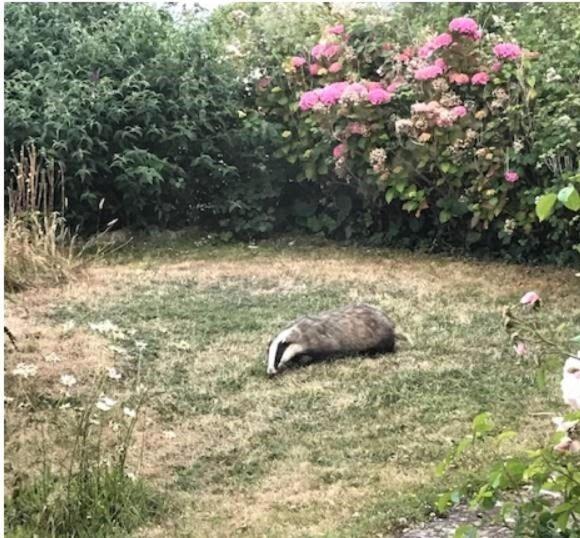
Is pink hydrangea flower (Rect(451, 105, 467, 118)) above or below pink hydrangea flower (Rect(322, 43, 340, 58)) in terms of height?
below

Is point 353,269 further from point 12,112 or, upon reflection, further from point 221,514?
point 221,514

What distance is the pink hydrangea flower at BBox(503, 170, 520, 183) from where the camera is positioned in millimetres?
4828

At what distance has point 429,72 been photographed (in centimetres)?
509

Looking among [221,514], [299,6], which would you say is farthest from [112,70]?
[221,514]

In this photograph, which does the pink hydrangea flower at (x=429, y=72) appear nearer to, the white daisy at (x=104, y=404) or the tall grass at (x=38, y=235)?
the tall grass at (x=38, y=235)

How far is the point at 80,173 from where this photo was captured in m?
5.34

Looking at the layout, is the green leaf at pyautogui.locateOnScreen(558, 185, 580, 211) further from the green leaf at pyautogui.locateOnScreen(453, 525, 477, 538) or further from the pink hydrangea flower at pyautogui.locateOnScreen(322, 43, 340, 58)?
the pink hydrangea flower at pyautogui.locateOnScreen(322, 43, 340, 58)

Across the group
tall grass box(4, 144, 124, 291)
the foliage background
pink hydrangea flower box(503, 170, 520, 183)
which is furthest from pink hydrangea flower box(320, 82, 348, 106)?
tall grass box(4, 144, 124, 291)

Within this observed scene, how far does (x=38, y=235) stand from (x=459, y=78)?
82.3 inches

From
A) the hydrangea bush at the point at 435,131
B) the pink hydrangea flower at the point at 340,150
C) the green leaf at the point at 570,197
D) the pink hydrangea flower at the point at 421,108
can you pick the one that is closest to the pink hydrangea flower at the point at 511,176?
the hydrangea bush at the point at 435,131

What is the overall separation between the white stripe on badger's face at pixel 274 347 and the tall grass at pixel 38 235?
1.23m

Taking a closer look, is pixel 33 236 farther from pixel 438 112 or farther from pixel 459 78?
pixel 459 78

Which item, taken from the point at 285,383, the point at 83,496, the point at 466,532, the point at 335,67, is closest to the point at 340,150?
the point at 335,67

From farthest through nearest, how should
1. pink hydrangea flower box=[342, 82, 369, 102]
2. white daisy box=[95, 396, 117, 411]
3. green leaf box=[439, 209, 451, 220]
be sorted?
pink hydrangea flower box=[342, 82, 369, 102] < green leaf box=[439, 209, 451, 220] < white daisy box=[95, 396, 117, 411]
